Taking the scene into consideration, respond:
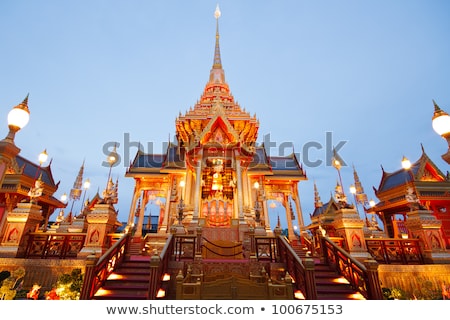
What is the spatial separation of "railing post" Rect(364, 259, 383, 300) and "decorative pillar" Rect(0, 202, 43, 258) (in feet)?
35.9

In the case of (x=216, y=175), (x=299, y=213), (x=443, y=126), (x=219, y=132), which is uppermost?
(x=219, y=132)

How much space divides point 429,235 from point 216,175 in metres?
11.6

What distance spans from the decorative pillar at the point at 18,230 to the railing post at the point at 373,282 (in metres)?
11.0

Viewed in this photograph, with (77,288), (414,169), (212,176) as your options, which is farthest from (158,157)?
(414,169)

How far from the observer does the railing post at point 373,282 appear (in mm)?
5238

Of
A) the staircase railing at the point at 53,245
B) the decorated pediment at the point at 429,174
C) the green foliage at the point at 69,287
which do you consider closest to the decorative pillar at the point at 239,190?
the staircase railing at the point at 53,245

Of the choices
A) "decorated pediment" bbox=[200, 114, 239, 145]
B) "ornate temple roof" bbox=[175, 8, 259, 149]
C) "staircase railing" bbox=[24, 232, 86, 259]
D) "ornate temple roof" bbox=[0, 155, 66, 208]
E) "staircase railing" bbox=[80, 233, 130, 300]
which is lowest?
"staircase railing" bbox=[80, 233, 130, 300]

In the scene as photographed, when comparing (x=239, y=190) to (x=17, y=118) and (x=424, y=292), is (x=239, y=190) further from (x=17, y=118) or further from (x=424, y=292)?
(x=17, y=118)

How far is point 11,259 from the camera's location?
7051 mm

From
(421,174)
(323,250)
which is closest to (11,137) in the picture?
(323,250)

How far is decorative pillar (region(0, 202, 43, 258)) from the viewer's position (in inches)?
286

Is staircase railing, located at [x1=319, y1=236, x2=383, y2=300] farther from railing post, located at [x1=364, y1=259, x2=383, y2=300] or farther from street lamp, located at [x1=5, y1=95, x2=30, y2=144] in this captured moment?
street lamp, located at [x1=5, y1=95, x2=30, y2=144]

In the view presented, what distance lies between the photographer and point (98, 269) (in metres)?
5.36

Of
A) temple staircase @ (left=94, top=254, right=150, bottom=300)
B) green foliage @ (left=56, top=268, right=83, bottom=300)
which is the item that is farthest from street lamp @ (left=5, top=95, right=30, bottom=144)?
green foliage @ (left=56, top=268, right=83, bottom=300)
